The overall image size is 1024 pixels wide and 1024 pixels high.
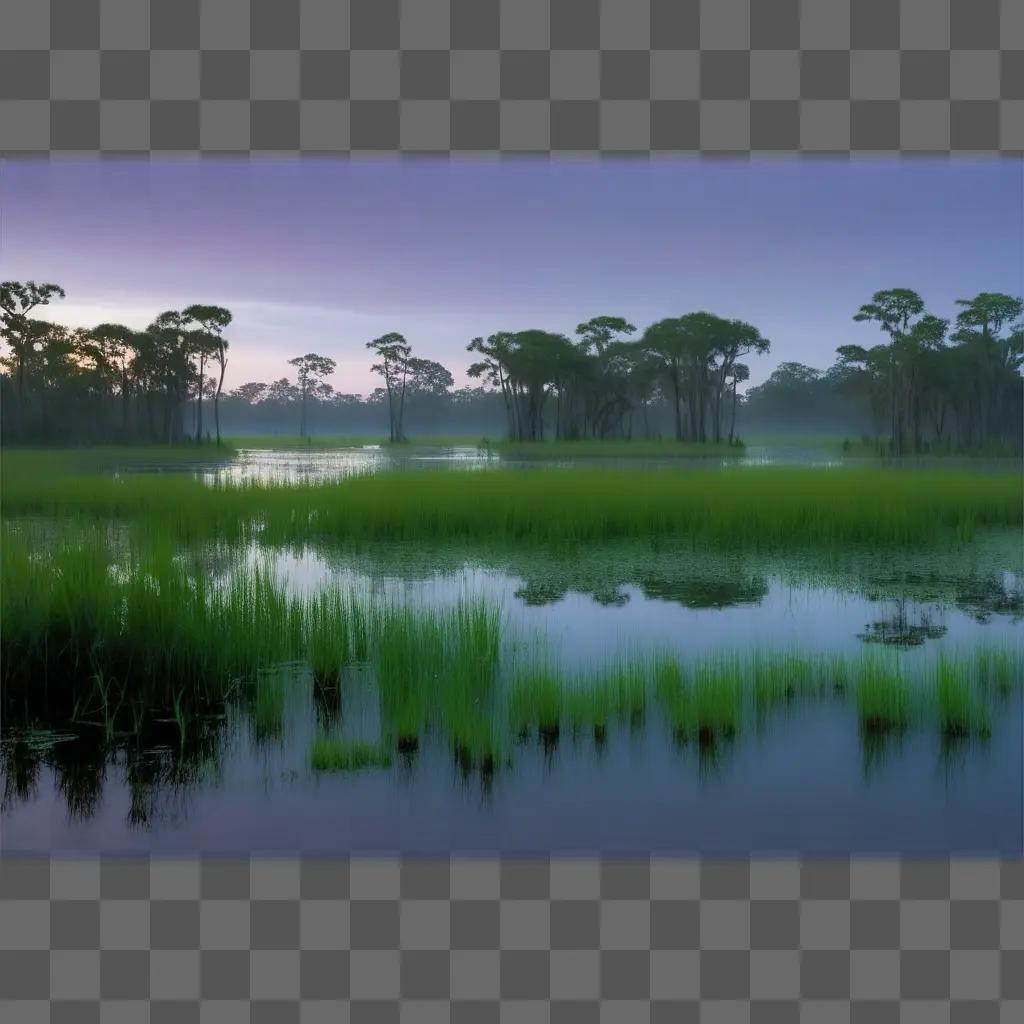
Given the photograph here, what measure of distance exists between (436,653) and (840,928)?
238cm

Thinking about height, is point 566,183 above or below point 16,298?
above

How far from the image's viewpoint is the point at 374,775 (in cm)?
350

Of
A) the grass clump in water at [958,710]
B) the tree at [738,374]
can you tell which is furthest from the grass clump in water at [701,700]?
the tree at [738,374]

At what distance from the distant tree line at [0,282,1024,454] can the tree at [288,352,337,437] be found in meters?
0.02

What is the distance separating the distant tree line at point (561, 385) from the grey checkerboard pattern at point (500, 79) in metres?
2.20

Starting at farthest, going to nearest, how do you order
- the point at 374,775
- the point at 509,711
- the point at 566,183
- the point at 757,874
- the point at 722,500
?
the point at 722,500 → the point at 566,183 → the point at 509,711 → the point at 374,775 → the point at 757,874

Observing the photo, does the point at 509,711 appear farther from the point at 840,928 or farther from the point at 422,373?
the point at 422,373

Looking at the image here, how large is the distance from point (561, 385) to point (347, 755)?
780 cm

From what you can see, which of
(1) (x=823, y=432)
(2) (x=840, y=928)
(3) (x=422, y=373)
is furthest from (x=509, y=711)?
(1) (x=823, y=432)

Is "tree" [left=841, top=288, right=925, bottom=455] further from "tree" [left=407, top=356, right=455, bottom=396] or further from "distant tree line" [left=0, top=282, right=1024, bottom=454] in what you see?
"tree" [left=407, top=356, right=455, bottom=396]

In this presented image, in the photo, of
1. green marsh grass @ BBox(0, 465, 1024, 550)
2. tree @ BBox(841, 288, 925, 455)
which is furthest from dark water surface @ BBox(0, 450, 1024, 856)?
tree @ BBox(841, 288, 925, 455)

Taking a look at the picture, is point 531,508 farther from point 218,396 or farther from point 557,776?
point 557,776

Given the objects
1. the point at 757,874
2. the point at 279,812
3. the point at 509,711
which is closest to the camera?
the point at 757,874

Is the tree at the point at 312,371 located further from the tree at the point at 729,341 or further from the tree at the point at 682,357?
the tree at the point at 729,341
